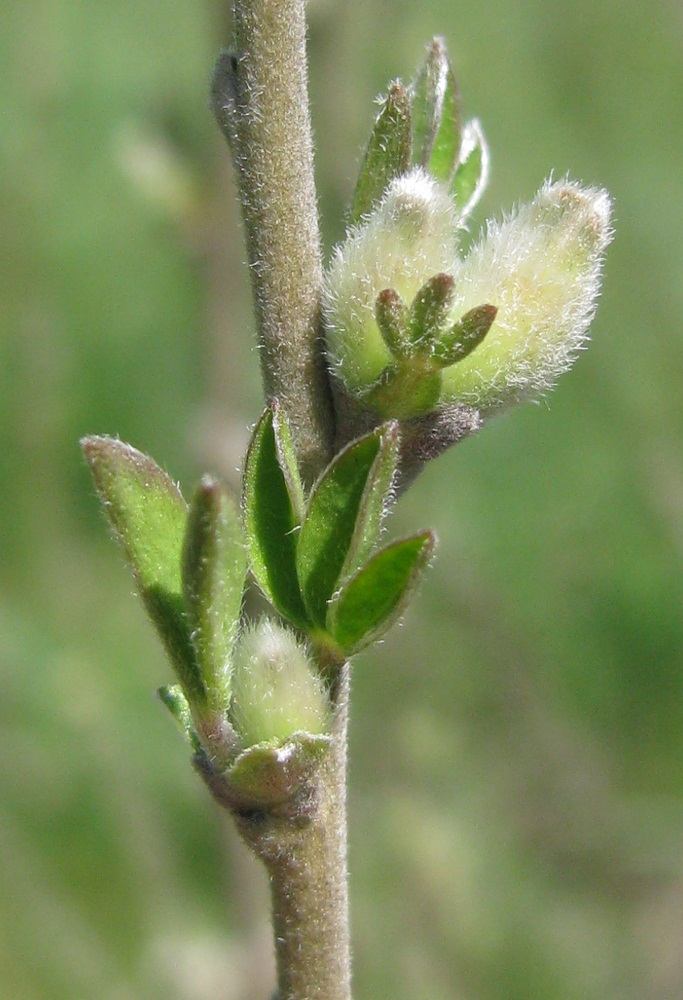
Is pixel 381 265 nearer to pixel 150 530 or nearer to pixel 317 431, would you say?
pixel 317 431

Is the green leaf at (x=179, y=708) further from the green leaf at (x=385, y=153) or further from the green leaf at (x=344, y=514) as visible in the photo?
the green leaf at (x=385, y=153)

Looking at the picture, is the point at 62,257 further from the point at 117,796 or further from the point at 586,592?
the point at 586,592

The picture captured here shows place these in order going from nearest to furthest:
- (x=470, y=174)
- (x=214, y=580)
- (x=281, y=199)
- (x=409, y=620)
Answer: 1. (x=214, y=580)
2. (x=281, y=199)
3. (x=470, y=174)
4. (x=409, y=620)

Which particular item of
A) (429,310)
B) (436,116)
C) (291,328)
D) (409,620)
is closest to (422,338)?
(429,310)

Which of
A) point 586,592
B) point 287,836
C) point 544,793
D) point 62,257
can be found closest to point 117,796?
point 544,793

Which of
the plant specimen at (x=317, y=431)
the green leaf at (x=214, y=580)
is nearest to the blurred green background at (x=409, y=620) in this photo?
the plant specimen at (x=317, y=431)

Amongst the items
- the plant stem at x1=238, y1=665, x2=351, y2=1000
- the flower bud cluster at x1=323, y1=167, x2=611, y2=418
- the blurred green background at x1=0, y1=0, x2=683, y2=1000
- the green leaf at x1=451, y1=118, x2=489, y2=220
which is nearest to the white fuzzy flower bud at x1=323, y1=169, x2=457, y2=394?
the flower bud cluster at x1=323, y1=167, x2=611, y2=418

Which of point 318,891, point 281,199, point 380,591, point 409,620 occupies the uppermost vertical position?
point 409,620
